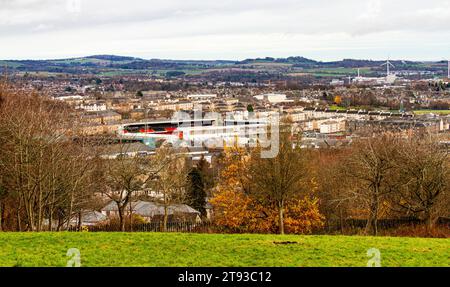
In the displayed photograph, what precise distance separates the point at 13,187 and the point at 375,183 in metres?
11.4

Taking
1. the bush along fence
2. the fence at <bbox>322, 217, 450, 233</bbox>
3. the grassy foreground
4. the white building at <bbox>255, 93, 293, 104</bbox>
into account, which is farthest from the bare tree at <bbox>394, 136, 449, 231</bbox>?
the white building at <bbox>255, 93, 293, 104</bbox>

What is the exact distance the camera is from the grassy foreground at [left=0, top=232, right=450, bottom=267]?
36.7ft

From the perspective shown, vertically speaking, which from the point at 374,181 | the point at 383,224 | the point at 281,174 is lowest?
the point at 383,224

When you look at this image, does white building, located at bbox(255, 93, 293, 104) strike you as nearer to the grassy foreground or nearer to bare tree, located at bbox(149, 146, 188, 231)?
bare tree, located at bbox(149, 146, 188, 231)

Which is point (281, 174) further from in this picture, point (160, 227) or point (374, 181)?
point (160, 227)

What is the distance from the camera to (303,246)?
1274 cm

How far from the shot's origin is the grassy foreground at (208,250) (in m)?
11.2

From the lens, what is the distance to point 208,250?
12.2 metres

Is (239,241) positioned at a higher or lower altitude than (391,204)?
higher

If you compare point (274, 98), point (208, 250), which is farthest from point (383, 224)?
point (274, 98)

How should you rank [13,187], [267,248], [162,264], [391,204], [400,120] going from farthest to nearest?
[400,120]
[391,204]
[13,187]
[267,248]
[162,264]

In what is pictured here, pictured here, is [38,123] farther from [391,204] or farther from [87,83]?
[87,83]

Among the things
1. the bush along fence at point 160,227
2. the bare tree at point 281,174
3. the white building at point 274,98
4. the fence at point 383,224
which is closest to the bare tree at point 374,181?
the fence at point 383,224
